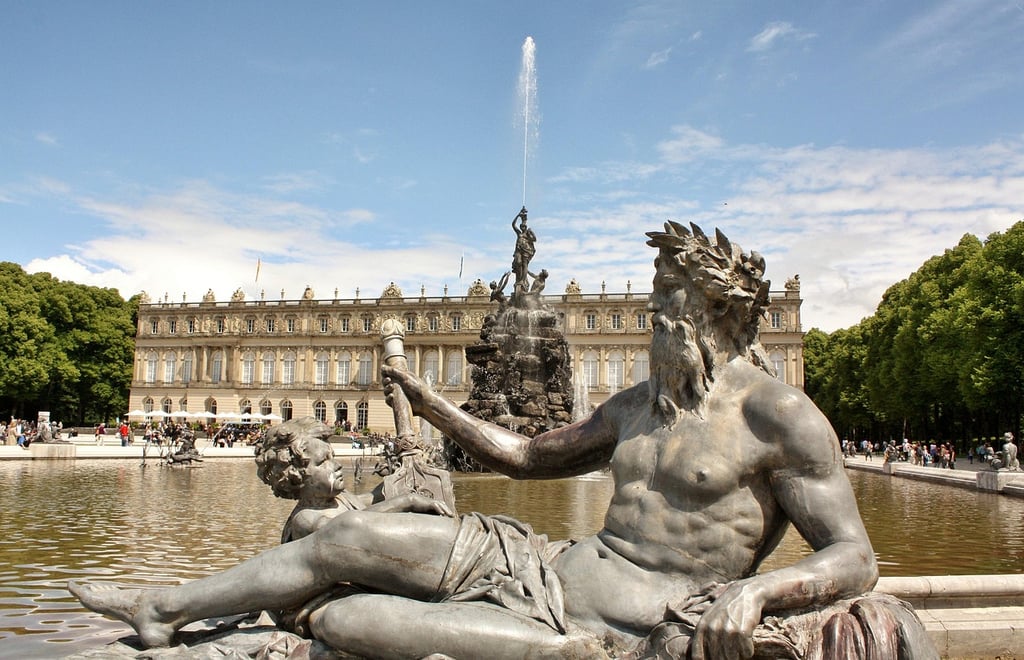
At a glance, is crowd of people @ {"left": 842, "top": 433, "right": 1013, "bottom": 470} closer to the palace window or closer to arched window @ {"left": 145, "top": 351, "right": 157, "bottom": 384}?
the palace window

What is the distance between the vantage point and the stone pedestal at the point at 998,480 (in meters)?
17.0

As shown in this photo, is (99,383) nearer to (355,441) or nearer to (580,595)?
(355,441)

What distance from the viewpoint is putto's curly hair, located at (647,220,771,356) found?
8.36 feet

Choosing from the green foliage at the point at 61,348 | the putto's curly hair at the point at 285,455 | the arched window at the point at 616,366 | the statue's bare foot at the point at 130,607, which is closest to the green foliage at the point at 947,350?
the arched window at the point at 616,366

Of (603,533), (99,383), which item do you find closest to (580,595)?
(603,533)

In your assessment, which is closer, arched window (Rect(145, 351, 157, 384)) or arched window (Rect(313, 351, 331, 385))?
arched window (Rect(313, 351, 331, 385))

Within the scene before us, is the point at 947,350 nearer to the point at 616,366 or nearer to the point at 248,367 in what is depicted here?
the point at 616,366

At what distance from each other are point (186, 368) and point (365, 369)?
1728cm

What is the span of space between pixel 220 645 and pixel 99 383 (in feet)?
197

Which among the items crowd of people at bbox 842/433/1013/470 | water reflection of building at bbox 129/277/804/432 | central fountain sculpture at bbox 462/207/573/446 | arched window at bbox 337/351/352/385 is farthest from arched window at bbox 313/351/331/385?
central fountain sculpture at bbox 462/207/573/446

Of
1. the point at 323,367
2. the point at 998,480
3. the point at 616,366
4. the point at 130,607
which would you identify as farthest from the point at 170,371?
the point at 130,607

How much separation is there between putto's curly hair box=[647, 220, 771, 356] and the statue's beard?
0.08 m

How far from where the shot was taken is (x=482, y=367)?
22.1 metres

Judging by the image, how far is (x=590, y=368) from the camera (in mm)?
75750
